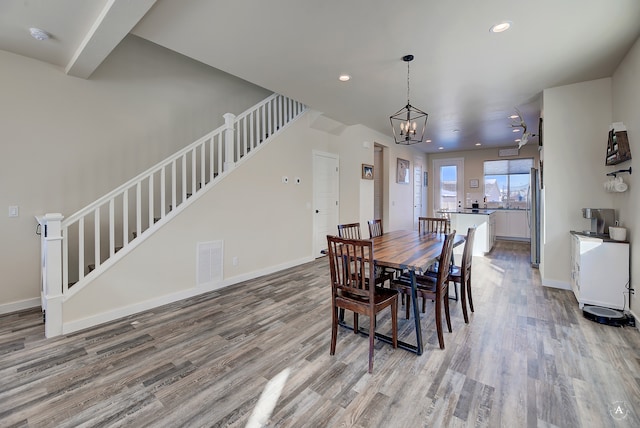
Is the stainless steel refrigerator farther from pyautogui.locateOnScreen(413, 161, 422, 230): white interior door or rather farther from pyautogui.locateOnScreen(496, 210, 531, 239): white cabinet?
pyautogui.locateOnScreen(413, 161, 422, 230): white interior door

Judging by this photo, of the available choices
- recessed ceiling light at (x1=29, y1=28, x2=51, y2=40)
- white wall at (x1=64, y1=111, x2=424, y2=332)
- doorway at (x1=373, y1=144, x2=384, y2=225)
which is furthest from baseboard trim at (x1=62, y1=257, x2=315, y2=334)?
doorway at (x1=373, y1=144, x2=384, y2=225)

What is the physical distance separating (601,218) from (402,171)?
15.5 feet

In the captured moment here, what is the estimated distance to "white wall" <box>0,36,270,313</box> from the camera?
121 inches

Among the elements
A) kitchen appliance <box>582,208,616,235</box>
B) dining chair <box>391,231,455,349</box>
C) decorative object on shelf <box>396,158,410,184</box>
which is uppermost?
decorative object on shelf <box>396,158,410,184</box>

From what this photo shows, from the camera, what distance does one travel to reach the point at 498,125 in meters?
5.89

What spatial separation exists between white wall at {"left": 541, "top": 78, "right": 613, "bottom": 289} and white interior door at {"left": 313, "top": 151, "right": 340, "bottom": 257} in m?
3.54

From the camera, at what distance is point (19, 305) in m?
3.16

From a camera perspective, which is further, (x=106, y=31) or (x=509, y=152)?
(x=509, y=152)

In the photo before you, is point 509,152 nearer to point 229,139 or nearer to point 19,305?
point 229,139

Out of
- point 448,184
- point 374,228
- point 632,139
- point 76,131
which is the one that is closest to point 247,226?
point 374,228

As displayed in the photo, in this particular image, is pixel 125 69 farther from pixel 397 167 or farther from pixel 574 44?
pixel 397 167

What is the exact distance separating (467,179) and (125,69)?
361 inches

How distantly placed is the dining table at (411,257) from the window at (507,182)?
6.68m

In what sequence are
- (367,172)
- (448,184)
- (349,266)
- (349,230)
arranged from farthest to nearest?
(448,184) < (367,172) < (349,230) < (349,266)
